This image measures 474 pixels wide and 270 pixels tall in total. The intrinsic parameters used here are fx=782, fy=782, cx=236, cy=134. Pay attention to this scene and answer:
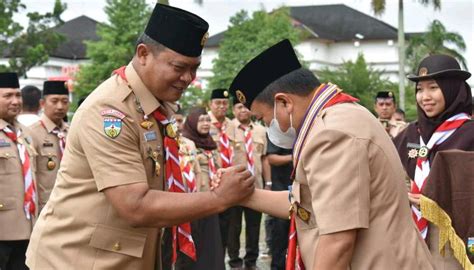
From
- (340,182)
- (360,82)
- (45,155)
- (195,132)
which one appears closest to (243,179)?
(340,182)

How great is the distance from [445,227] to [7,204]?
4578 mm

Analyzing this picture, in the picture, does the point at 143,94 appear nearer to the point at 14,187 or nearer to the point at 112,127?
the point at 112,127

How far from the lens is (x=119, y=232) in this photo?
375 centimetres

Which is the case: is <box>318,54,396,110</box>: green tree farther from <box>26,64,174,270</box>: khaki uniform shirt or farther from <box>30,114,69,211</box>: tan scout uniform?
<box>26,64,174,270</box>: khaki uniform shirt

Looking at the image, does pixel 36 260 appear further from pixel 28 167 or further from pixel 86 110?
pixel 28 167

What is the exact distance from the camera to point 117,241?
3.75 m

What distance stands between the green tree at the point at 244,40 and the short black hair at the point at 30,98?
3356 centimetres

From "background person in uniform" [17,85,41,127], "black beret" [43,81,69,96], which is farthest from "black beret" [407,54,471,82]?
"background person in uniform" [17,85,41,127]

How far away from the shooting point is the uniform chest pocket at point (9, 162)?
7852 millimetres

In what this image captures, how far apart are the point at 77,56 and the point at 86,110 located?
65.1 meters

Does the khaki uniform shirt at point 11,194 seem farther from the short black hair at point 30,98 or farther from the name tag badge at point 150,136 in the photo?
the name tag badge at point 150,136

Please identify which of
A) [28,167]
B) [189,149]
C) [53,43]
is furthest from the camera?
[53,43]

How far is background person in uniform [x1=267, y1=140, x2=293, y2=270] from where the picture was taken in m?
10.3

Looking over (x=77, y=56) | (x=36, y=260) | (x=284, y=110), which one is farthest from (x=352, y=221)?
(x=77, y=56)
